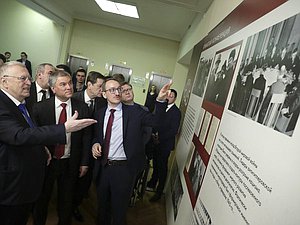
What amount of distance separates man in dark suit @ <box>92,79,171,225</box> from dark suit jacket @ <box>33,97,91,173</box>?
17cm

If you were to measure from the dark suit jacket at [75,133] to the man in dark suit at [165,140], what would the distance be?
1268 mm

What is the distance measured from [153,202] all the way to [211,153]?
224 cm

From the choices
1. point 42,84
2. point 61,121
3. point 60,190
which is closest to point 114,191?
point 60,190

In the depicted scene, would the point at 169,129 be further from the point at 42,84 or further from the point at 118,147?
the point at 42,84

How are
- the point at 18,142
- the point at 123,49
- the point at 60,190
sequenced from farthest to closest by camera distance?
the point at 123,49
the point at 60,190
the point at 18,142

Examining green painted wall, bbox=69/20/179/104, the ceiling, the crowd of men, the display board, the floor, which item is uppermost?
the ceiling

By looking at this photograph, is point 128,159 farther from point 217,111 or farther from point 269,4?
point 269,4

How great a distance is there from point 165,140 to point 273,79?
276cm

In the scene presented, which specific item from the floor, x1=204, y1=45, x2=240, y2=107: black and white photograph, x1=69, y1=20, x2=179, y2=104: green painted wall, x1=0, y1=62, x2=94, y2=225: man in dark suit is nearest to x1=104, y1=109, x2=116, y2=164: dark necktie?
x1=0, y1=62, x2=94, y2=225: man in dark suit

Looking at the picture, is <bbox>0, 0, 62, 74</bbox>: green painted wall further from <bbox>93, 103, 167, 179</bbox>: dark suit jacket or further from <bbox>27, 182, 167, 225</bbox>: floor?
<bbox>93, 103, 167, 179</bbox>: dark suit jacket

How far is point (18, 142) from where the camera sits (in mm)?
1563

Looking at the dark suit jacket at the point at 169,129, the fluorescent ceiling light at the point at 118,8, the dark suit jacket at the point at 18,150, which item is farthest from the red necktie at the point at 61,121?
the fluorescent ceiling light at the point at 118,8

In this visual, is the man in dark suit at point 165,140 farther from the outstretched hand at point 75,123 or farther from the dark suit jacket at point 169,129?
the outstretched hand at point 75,123

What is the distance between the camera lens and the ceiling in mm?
5699
